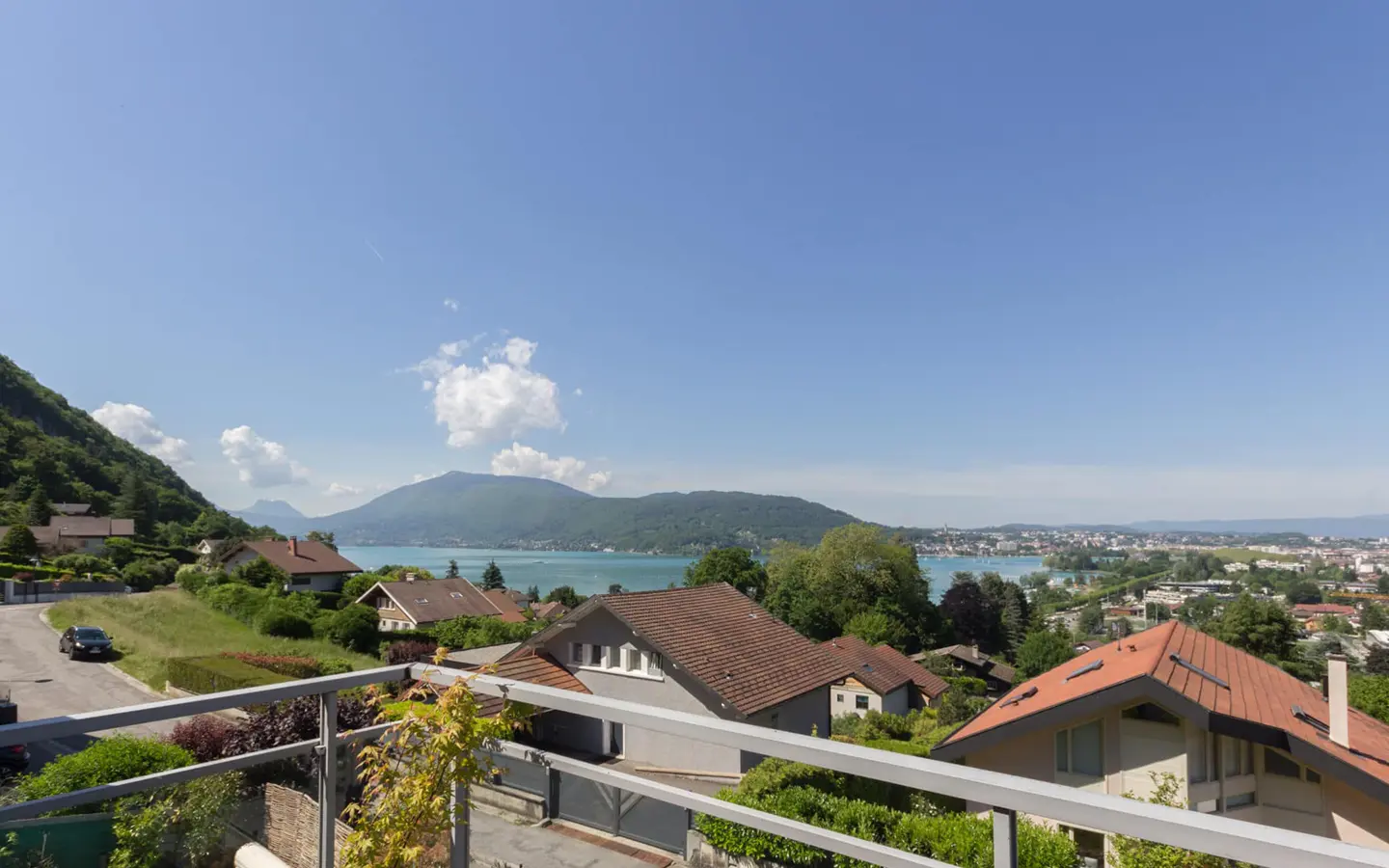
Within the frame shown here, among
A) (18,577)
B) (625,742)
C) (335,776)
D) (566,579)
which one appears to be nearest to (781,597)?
(625,742)

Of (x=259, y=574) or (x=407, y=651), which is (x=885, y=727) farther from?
(x=259, y=574)

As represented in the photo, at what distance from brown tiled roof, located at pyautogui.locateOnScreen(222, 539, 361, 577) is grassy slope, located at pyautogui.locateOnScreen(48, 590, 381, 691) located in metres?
13.7

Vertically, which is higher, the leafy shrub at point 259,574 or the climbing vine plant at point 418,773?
the climbing vine plant at point 418,773

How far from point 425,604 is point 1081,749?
33.6 metres

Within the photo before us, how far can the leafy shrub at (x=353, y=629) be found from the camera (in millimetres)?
26781

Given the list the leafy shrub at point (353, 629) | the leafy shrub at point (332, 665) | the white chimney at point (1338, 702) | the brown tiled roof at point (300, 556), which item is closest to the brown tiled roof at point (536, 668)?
the leafy shrub at point (332, 665)

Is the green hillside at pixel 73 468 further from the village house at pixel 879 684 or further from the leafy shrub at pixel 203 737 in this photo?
the leafy shrub at pixel 203 737

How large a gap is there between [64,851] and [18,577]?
141ft

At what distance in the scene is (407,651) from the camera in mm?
25672

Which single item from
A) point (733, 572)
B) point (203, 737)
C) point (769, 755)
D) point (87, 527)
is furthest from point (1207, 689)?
point (87, 527)

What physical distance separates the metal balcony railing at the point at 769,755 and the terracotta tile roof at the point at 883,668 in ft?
93.7

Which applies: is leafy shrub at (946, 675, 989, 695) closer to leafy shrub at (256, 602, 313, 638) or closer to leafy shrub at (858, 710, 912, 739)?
leafy shrub at (858, 710, 912, 739)

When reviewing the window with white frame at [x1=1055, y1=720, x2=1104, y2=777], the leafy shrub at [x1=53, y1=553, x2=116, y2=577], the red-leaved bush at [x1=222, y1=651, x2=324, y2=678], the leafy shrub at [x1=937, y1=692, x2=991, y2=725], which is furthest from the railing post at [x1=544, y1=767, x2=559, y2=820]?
the leafy shrub at [x1=53, y1=553, x2=116, y2=577]

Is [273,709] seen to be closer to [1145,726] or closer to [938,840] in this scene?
[938,840]
